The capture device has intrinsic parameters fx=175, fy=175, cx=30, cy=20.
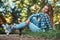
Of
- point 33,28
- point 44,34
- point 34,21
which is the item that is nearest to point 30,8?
point 34,21

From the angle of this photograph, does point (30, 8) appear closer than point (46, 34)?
No

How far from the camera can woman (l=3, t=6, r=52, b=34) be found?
12.2 ft

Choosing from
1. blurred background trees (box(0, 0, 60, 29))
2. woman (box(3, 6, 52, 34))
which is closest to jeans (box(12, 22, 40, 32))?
woman (box(3, 6, 52, 34))

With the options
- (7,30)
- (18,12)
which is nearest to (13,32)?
(7,30)

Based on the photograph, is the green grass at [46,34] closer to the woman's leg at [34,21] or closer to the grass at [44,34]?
the grass at [44,34]

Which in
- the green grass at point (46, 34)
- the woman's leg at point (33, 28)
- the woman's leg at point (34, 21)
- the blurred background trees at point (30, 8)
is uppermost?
the blurred background trees at point (30, 8)

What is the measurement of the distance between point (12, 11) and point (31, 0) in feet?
1.55

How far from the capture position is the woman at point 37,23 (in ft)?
12.2

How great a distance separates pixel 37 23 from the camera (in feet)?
12.2

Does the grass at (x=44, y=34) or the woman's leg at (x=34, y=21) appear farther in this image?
the woman's leg at (x=34, y=21)

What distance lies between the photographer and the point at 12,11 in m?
3.79

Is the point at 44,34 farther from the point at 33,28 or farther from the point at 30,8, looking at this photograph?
the point at 30,8

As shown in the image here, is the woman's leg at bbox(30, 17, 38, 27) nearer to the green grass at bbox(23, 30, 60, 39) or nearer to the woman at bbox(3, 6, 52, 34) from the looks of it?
the woman at bbox(3, 6, 52, 34)

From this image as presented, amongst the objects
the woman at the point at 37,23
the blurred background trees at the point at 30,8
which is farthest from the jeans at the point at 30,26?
the blurred background trees at the point at 30,8
